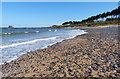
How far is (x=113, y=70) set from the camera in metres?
4.54

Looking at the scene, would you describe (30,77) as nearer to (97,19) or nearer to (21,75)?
(21,75)

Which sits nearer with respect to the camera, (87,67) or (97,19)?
(87,67)

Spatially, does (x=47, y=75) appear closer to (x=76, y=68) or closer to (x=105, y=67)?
(x=76, y=68)

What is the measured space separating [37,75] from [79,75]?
1.65 metres

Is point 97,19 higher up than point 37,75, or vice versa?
point 97,19

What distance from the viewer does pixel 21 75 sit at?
4977 mm

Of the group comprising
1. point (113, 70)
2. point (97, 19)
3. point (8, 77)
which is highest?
point (97, 19)

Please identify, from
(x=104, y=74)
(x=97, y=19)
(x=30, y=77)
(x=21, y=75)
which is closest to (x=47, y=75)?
(x=30, y=77)

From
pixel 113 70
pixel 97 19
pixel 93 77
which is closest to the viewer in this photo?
pixel 93 77

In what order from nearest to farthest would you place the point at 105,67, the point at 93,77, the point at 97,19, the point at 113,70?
the point at 93,77 < the point at 113,70 < the point at 105,67 < the point at 97,19

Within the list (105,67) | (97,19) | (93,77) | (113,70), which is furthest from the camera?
(97,19)

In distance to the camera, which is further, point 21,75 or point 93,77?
point 21,75

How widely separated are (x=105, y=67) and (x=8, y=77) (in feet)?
12.9

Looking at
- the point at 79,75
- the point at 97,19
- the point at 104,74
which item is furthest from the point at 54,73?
the point at 97,19
